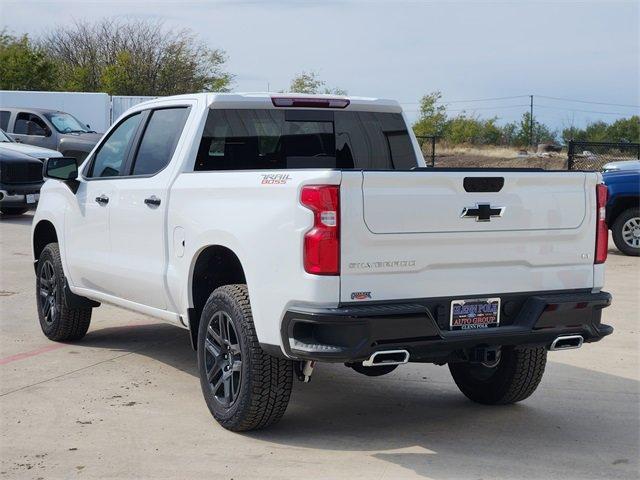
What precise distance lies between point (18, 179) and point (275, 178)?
14.5m

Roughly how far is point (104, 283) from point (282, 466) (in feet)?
9.33

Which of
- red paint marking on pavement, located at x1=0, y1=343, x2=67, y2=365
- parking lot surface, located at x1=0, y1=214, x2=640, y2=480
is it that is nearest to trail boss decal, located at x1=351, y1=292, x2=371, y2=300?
parking lot surface, located at x1=0, y1=214, x2=640, y2=480

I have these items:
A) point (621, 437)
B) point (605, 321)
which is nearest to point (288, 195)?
point (621, 437)

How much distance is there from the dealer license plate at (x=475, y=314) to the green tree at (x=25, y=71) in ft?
130

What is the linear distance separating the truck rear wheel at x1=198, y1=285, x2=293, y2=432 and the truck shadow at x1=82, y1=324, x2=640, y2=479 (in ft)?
0.70

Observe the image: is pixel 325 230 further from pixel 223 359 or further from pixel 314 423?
pixel 314 423

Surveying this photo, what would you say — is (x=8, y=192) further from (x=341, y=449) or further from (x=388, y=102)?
(x=341, y=449)

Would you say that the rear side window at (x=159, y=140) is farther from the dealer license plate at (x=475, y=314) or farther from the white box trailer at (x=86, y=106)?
the white box trailer at (x=86, y=106)

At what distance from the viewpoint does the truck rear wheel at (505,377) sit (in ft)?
21.9

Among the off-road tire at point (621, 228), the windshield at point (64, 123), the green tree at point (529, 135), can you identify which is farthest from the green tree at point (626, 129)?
the off-road tire at point (621, 228)

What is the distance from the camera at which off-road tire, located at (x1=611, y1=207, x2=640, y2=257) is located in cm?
1527

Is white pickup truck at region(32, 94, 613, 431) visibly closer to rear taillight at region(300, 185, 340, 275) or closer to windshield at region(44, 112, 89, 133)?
rear taillight at region(300, 185, 340, 275)

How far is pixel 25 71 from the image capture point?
139 ft

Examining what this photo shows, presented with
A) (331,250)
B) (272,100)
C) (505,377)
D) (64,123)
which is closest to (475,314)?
(331,250)
